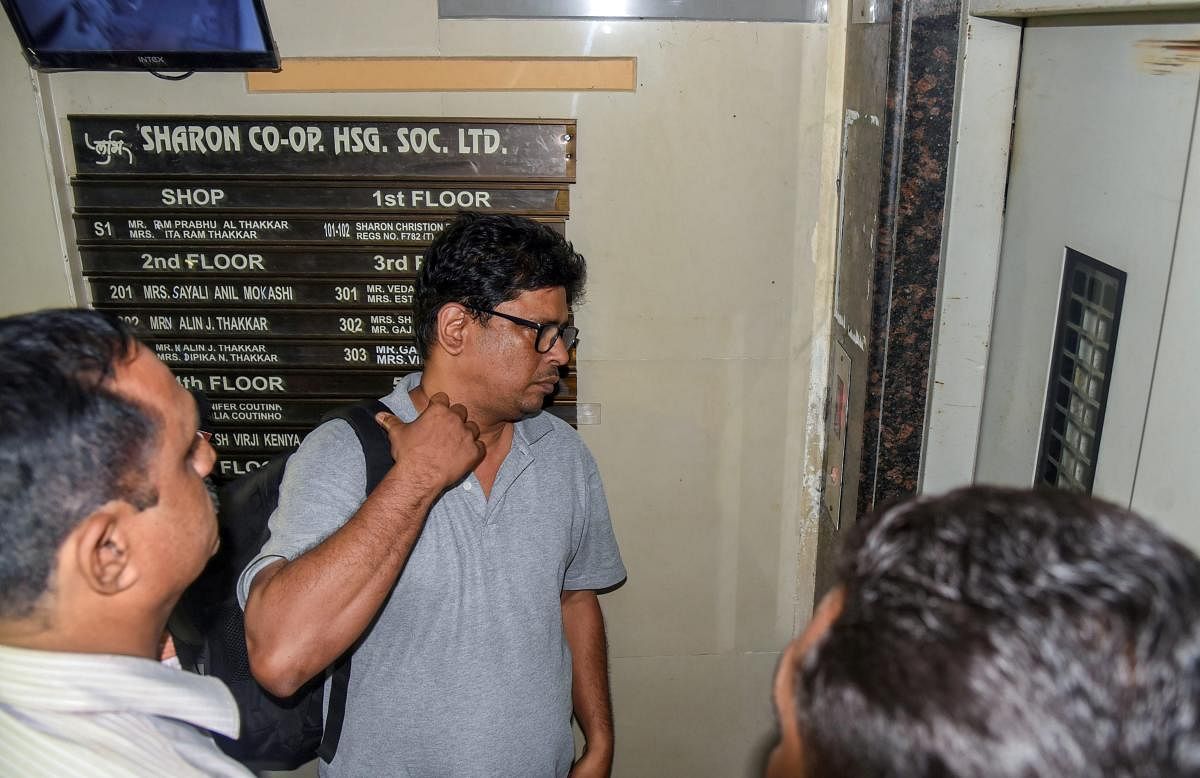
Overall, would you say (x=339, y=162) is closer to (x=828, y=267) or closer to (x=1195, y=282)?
(x=828, y=267)

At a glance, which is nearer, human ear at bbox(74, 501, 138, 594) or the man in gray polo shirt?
human ear at bbox(74, 501, 138, 594)

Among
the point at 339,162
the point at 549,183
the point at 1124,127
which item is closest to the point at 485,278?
the point at 549,183

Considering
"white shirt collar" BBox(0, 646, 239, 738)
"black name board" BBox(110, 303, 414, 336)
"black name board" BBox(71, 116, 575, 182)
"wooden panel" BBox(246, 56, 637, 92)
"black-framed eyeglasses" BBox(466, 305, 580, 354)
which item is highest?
"wooden panel" BBox(246, 56, 637, 92)

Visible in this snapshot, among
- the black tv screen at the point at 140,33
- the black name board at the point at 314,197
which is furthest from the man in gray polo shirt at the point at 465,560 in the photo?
the black tv screen at the point at 140,33

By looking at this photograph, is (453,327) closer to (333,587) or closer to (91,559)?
(333,587)

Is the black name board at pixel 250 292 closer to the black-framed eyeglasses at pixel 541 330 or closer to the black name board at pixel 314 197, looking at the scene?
the black name board at pixel 314 197

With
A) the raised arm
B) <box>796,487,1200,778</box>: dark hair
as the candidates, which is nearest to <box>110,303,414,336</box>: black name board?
the raised arm

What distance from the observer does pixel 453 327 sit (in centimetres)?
205

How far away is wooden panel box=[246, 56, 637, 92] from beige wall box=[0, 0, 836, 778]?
0.03 m

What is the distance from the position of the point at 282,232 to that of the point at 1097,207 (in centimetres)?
213

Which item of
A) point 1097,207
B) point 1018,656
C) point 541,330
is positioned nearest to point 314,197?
point 541,330

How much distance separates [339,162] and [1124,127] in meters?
1.97

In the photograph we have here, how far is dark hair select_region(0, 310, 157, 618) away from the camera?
1.03m

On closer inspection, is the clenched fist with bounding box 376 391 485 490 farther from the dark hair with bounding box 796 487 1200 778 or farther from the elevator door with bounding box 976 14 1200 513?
the elevator door with bounding box 976 14 1200 513
